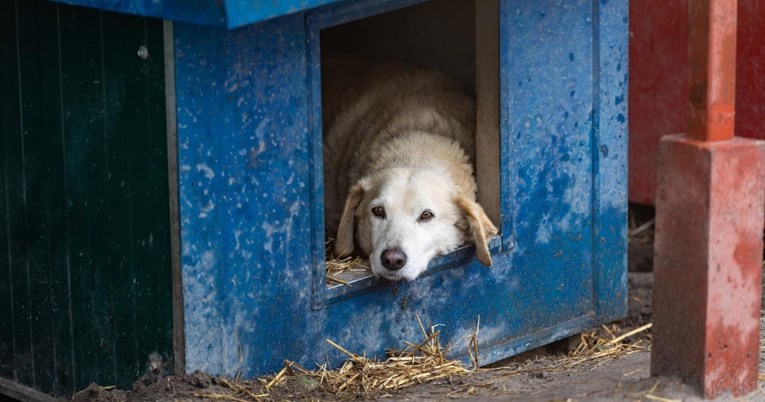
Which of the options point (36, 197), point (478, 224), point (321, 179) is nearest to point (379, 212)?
point (478, 224)

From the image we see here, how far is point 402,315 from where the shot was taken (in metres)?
6.04

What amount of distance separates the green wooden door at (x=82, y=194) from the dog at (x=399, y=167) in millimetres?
1162

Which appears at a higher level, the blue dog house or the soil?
the blue dog house

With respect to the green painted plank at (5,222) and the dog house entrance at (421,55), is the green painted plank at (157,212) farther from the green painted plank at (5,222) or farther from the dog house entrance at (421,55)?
the green painted plank at (5,222)

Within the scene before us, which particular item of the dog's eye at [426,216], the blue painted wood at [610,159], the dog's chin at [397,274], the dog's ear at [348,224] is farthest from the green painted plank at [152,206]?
the blue painted wood at [610,159]

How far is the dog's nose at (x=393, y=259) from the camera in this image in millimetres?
5711

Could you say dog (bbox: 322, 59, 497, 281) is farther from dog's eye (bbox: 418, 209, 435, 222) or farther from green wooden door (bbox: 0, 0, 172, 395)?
green wooden door (bbox: 0, 0, 172, 395)

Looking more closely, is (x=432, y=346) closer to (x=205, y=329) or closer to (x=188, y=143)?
(x=205, y=329)

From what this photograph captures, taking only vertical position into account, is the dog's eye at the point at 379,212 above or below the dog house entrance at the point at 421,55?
below

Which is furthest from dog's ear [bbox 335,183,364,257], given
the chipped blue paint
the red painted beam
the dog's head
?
the red painted beam

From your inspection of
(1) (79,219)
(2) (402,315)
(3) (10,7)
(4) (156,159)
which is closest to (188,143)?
(4) (156,159)

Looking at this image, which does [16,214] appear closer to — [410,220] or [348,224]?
[348,224]

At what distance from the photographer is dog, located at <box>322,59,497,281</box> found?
596 cm

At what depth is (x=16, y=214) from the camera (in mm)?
5789
